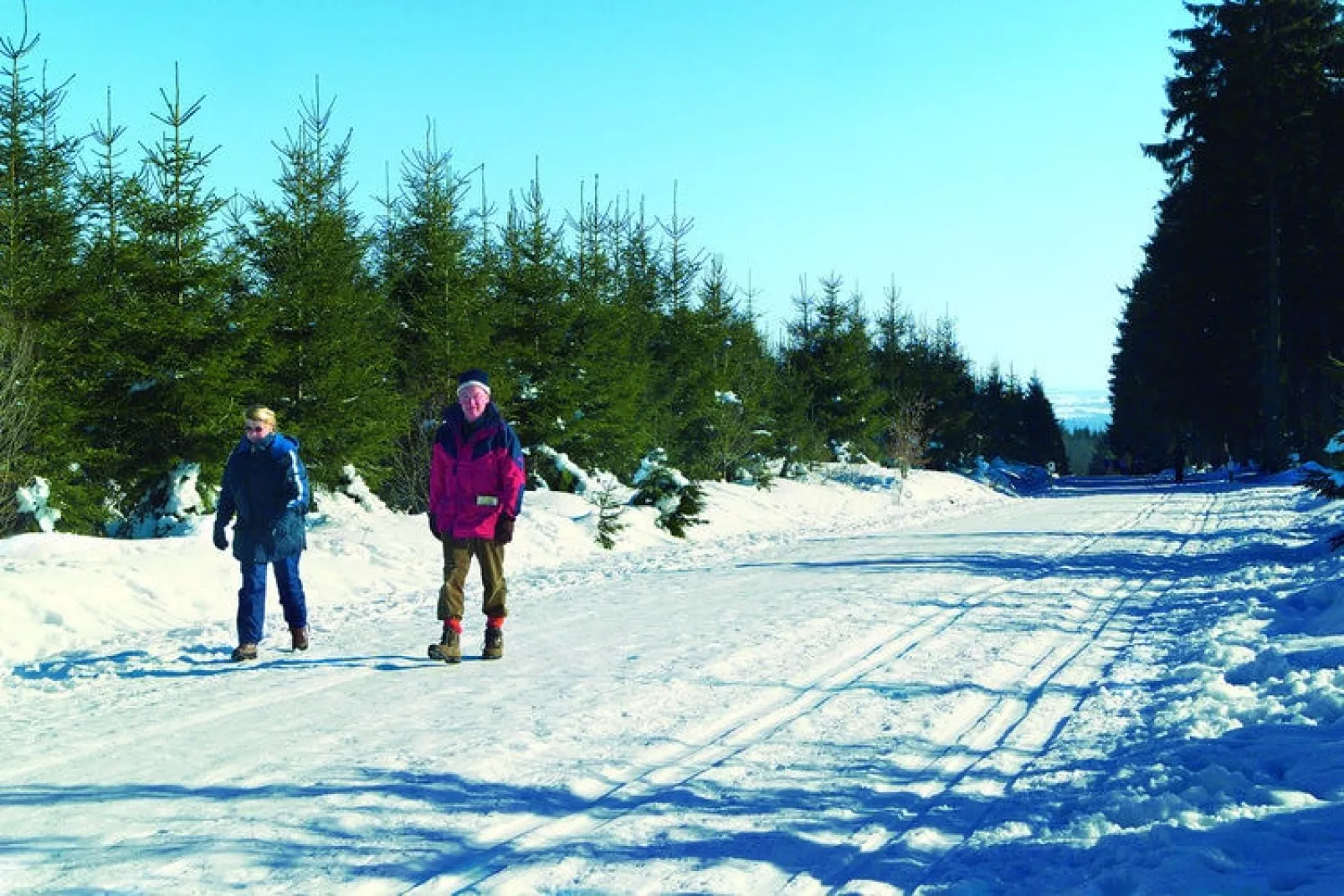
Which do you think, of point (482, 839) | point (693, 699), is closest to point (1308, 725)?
point (693, 699)

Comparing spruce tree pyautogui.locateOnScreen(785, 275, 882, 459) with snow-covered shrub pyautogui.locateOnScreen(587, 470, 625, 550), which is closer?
snow-covered shrub pyautogui.locateOnScreen(587, 470, 625, 550)

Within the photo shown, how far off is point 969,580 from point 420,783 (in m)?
8.35

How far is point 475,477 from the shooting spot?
24.7ft

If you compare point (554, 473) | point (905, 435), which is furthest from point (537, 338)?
point (905, 435)

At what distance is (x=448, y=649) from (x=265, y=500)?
6.61ft

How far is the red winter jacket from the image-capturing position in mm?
7508

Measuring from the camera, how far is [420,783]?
181 inches

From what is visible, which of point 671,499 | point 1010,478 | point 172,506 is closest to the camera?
point 172,506

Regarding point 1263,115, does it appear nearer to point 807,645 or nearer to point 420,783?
point 807,645

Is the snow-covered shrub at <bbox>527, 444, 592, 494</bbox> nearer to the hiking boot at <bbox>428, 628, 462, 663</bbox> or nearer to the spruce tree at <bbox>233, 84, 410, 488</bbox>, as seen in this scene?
the spruce tree at <bbox>233, 84, 410, 488</bbox>

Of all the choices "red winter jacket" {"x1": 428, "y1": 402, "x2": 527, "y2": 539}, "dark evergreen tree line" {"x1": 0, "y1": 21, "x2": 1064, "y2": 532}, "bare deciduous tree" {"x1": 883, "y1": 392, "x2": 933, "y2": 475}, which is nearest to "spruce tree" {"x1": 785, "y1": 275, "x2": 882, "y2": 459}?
"bare deciduous tree" {"x1": 883, "y1": 392, "x2": 933, "y2": 475}

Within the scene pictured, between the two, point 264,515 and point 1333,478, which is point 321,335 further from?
point 1333,478

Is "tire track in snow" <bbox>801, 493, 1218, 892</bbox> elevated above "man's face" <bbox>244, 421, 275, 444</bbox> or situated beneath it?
situated beneath

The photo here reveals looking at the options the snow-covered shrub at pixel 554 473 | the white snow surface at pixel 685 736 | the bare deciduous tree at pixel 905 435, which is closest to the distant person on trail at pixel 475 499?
the white snow surface at pixel 685 736
